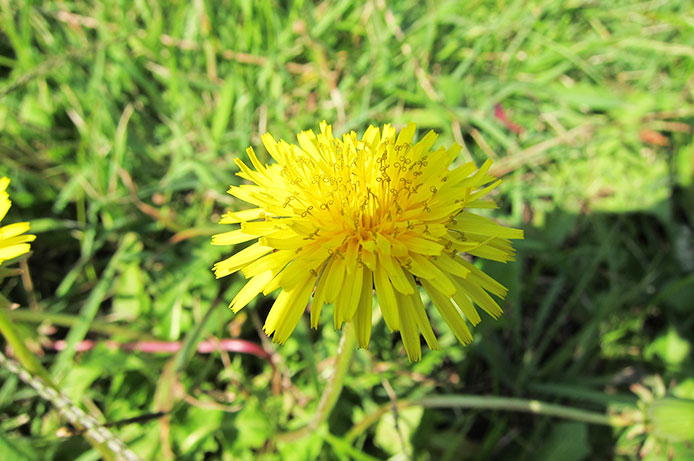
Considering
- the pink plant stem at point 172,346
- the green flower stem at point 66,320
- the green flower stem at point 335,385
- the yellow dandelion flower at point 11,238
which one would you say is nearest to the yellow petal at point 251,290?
the green flower stem at point 335,385

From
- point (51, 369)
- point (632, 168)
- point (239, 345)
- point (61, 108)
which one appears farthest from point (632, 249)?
point (61, 108)

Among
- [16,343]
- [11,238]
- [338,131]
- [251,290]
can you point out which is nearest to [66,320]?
[16,343]

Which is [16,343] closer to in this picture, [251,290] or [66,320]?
[66,320]

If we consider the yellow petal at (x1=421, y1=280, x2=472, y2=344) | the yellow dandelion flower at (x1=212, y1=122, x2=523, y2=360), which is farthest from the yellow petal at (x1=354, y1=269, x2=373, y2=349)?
the yellow petal at (x1=421, y1=280, x2=472, y2=344)

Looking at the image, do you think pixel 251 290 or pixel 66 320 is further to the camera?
pixel 66 320

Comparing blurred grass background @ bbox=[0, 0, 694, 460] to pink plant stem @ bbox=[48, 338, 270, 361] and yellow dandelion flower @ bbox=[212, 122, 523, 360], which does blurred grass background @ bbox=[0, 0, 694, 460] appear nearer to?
pink plant stem @ bbox=[48, 338, 270, 361]

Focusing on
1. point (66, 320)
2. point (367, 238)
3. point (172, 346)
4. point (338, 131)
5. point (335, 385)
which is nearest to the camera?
point (367, 238)
